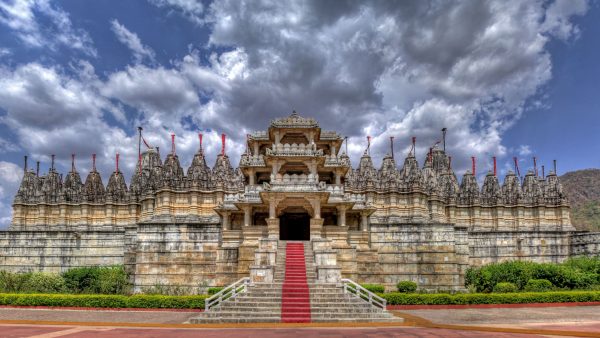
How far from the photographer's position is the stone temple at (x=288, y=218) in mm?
31531

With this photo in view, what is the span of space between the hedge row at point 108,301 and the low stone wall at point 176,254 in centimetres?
629

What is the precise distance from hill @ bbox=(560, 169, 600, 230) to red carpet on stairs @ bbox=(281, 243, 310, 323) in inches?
2596

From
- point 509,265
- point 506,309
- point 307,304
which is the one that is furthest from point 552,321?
point 509,265

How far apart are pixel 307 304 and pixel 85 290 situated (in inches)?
685

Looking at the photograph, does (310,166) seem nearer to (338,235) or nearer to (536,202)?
(338,235)

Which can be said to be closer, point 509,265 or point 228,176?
point 509,265

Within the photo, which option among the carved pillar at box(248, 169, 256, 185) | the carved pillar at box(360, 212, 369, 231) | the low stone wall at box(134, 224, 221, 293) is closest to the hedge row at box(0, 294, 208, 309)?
the low stone wall at box(134, 224, 221, 293)

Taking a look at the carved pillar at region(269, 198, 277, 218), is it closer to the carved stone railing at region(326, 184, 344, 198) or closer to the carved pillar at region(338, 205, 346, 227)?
the carved stone railing at region(326, 184, 344, 198)

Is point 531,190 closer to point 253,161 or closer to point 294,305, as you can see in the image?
point 253,161

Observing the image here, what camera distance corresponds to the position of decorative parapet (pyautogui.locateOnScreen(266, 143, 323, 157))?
3353cm

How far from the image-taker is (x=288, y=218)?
36.3 metres

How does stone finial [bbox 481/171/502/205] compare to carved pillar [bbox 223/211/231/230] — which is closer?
carved pillar [bbox 223/211/231/230]

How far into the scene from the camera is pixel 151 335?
16.9 m

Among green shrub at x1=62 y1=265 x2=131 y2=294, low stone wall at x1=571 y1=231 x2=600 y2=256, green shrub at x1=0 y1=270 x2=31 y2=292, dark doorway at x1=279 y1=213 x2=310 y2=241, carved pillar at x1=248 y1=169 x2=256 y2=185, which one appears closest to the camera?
green shrub at x1=0 y1=270 x2=31 y2=292
